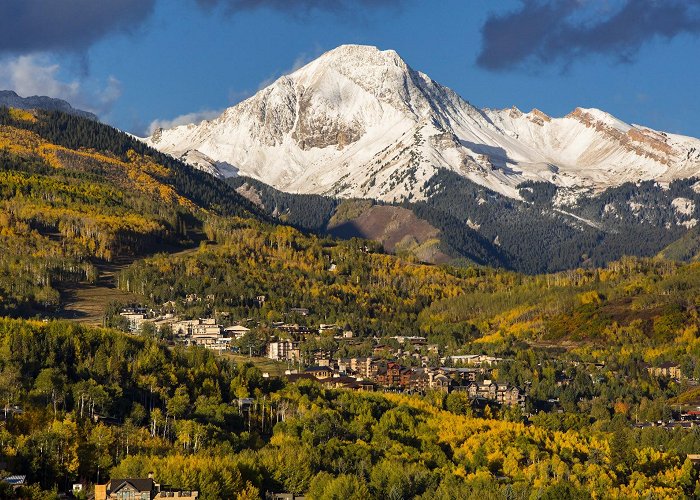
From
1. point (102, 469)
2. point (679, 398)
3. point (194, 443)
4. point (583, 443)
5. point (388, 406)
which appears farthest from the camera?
point (679, 398)

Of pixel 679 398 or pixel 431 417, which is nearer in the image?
pixel 431 417

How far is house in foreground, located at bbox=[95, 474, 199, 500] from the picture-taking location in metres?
106

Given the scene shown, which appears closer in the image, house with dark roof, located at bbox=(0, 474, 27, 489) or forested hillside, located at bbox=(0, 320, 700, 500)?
house with dark roof, located at bbox=(0, 474, 27, 489)

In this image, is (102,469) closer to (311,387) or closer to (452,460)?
(452,460)

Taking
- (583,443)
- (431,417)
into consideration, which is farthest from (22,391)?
(583,443)

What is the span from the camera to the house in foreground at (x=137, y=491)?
105750 millimetres

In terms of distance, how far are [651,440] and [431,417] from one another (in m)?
21.0

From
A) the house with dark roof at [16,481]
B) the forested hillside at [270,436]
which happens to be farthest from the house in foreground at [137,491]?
the house with dark roof at [16,481]

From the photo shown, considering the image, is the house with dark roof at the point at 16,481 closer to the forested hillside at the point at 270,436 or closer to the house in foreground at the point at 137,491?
the forested hillside at the point at 270,436

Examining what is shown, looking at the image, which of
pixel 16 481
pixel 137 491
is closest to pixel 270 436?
pixel 137 491

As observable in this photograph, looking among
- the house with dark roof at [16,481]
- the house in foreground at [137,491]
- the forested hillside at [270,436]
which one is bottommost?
the house in foreground at [137,491]

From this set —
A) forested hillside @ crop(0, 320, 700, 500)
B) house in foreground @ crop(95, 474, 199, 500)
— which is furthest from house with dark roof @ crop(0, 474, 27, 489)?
house in foreground @ crop(95, 474, 199, 500)

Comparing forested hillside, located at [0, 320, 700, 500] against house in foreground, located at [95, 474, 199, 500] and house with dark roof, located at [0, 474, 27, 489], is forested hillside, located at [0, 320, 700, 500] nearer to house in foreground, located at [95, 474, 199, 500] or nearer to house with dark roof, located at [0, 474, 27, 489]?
house with dark roof, located at [0, 474, 27, 489]

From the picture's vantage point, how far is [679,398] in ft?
603
